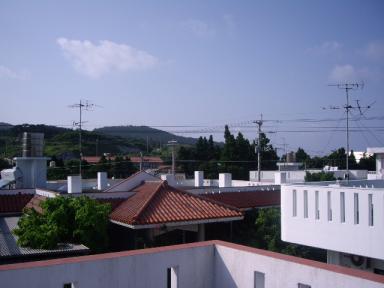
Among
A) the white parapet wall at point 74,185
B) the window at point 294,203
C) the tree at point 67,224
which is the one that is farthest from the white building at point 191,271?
the white parapet wall at point 74,185

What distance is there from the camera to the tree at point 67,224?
11.0m

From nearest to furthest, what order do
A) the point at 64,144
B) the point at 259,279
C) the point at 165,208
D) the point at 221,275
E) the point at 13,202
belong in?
1. the point at 259,279
2. the point at 221,275
3. the point at 165,208
4. the point at 13,202
5. the point at 64,144

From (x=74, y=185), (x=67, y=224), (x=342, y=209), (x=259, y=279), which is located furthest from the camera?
(x=74, y=185)

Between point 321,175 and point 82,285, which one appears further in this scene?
point 321,175

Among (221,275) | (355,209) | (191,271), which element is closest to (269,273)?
(221,275)

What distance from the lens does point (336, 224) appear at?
10141mm

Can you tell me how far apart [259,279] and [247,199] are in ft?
36.4

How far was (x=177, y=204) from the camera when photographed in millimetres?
14367

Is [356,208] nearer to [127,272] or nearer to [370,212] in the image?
[370,212]

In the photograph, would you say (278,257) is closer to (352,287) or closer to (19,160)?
(352,287)

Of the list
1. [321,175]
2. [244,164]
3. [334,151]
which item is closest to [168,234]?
[321,175]

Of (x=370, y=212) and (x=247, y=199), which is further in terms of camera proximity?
(x=247, y=199)

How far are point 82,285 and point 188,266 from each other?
1769 mm

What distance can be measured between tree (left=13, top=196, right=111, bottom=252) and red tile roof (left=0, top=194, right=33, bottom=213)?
4.00m
